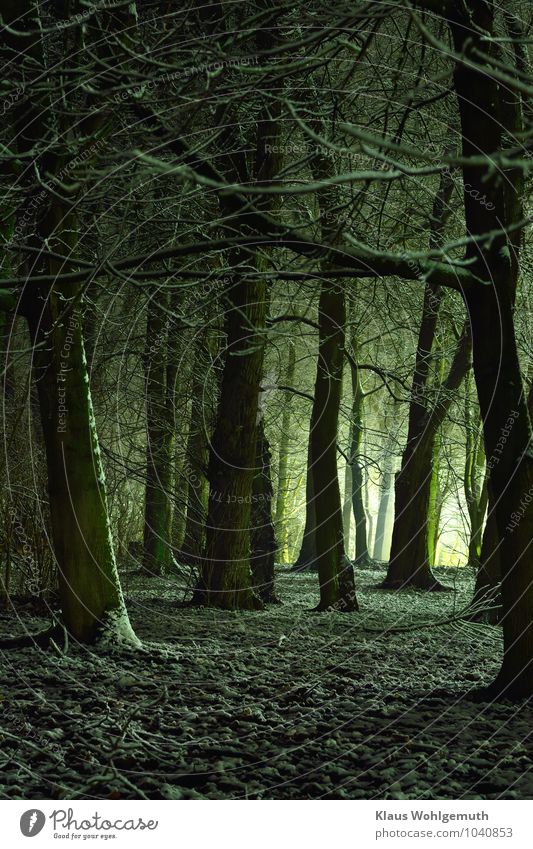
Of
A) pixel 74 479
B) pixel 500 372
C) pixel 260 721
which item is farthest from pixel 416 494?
pixel 260 721

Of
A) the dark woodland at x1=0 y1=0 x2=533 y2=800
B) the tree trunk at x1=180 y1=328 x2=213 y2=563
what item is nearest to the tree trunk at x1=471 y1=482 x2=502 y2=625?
the dark woodland at x1=0 y1=0 x2=533 y2=800

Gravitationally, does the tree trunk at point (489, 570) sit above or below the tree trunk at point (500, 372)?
below

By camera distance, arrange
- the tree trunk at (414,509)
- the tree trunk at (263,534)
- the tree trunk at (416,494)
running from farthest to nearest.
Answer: the tree trunk at (414,509), the tree trunk at (416,494), the tree trunk at (263,534)

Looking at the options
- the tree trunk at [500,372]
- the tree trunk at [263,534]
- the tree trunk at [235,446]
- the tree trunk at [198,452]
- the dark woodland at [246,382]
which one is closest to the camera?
the dark woodland at [246,382]

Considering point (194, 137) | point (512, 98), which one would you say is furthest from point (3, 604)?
point (512, 98)

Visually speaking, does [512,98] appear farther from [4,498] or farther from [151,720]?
[4,498]

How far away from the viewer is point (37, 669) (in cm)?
720

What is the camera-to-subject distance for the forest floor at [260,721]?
4688 mm

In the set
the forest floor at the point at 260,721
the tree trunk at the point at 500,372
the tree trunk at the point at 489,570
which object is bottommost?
the forest floor at the point at 260,721

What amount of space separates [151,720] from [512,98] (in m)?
6.09

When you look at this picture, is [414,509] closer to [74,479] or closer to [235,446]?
[235,446]

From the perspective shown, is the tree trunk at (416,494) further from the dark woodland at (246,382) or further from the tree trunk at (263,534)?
the tree trunk at (263,534)

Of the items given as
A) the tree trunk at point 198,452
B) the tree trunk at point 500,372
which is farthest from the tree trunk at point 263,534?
the tree trunk at point 500,372

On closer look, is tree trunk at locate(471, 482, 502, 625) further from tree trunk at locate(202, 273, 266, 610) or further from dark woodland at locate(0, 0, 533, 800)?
tree trunk at locate(202, 273, 266, 610)
